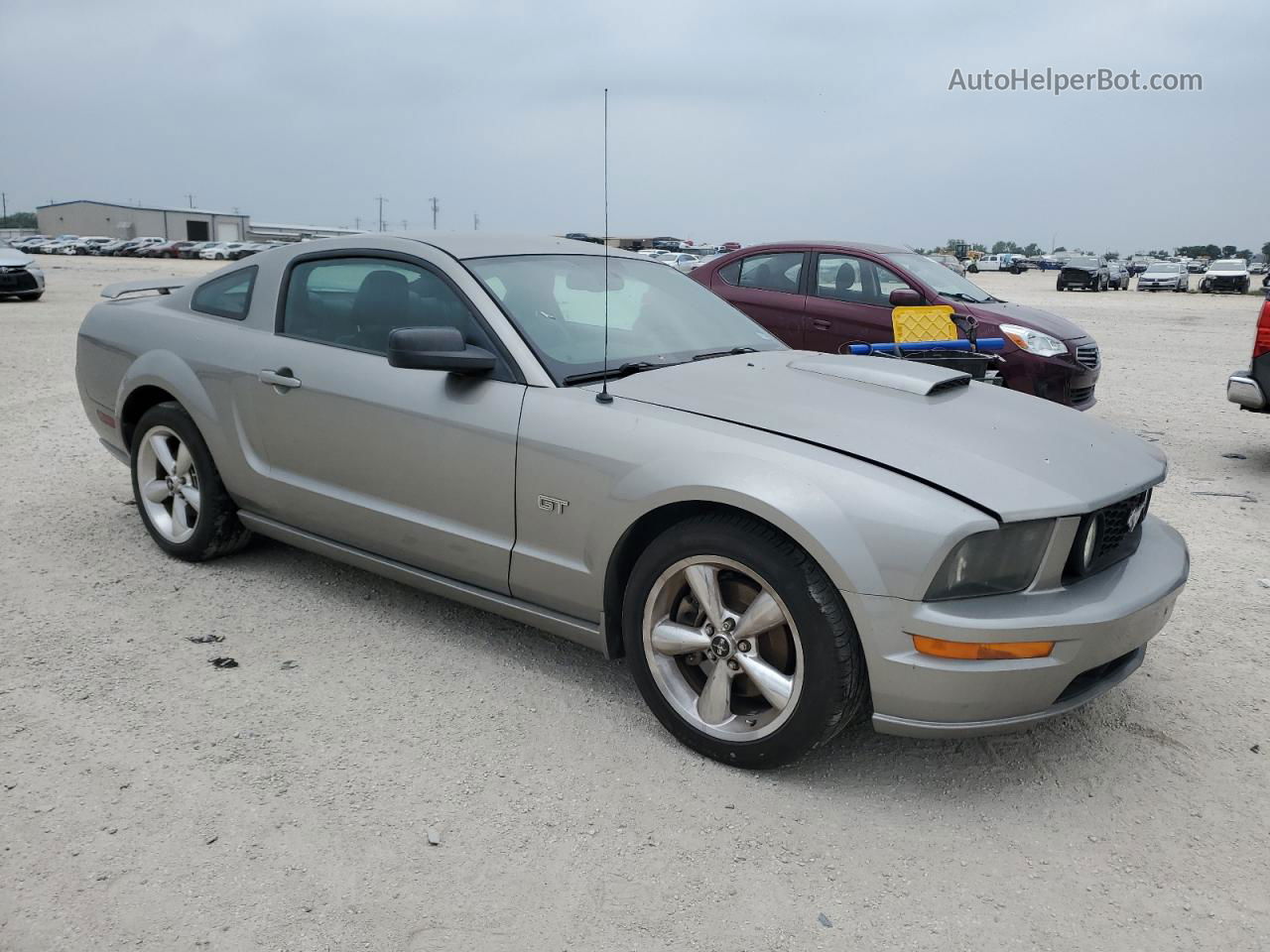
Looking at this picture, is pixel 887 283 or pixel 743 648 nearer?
pixel 743 648

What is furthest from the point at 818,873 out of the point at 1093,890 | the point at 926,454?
the point at 926,454

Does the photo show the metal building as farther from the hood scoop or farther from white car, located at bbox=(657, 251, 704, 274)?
the hood scoop

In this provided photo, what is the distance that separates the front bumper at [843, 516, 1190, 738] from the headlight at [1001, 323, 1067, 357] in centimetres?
563

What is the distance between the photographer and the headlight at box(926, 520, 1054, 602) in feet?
8.44

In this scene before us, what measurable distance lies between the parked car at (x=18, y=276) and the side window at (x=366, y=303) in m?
17.7

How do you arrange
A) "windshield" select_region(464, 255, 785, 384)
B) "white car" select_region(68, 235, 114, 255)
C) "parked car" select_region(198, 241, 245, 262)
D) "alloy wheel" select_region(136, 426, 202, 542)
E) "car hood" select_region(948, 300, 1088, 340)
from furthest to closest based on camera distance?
"white car" select_region(68, 235, 114, 255), "parked car" select_region(198, 241, 245, 262), "car hood" select_region(948, 300, 1088, 340), "alloy wheel" select_region(136, 426, 202, 542), "windshield" select_region(464, 255, 785, 384)

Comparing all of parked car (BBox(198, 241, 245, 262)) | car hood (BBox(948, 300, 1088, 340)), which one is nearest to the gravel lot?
car hood (BBox(948, 300, 1088, 340))

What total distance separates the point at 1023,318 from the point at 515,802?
22.5ft

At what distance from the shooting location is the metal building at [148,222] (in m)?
95.8

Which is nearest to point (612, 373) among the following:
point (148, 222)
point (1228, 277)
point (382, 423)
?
point (382, 423)

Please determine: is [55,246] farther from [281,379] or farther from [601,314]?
[601,314]

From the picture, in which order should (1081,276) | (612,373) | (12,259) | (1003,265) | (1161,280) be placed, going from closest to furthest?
(612,373), (12,259), (1161,280), (1081,276), (1003,265)

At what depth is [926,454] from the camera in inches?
110

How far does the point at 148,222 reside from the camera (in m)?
96.5
